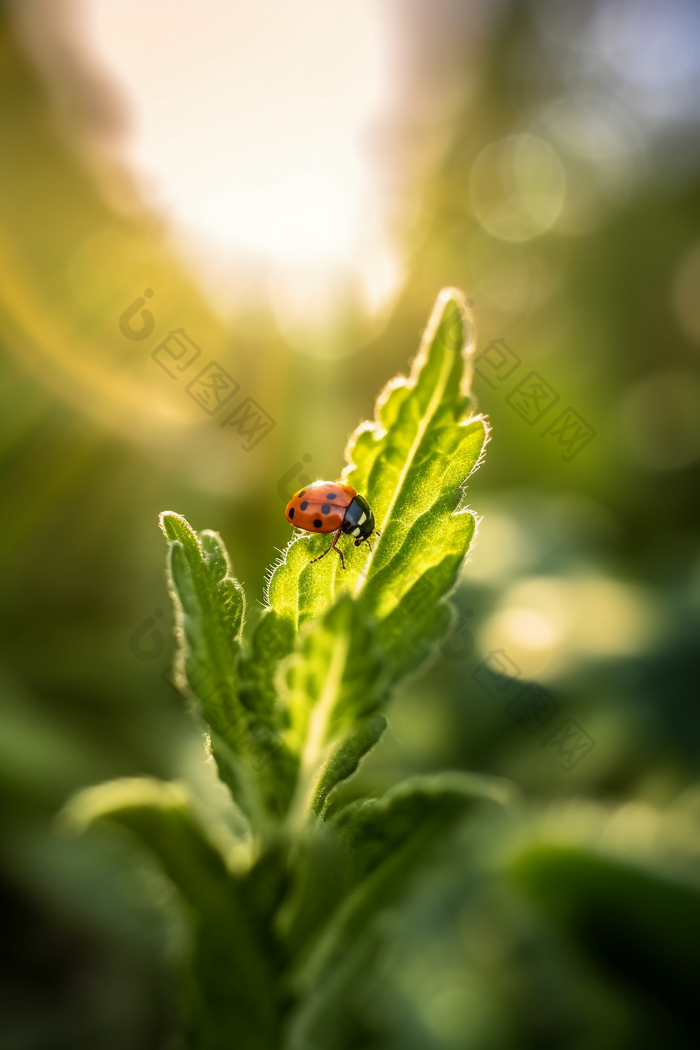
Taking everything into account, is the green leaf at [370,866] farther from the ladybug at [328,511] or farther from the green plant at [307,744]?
the ladybug at [328,511]

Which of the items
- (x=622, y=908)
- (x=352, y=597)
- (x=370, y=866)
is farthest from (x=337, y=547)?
(x=622, y=908)

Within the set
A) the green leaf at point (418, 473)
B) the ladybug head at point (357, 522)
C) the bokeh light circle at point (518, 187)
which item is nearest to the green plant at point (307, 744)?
the green leaf at point (418, 473)

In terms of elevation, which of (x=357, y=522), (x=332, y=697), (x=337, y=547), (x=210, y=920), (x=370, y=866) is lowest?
(x=210, y=920)

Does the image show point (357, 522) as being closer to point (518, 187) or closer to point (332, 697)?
point (332, 697)

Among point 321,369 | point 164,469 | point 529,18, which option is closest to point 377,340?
point 321,369

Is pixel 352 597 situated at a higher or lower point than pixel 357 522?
lower

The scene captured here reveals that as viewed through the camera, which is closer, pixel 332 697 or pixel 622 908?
pixel 332 697

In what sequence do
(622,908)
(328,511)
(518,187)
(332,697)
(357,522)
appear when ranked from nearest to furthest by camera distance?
(332,697)
(357,522)
(328,511)
(622,908)
(518,187)

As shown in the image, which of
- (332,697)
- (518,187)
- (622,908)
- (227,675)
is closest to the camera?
(332,697)

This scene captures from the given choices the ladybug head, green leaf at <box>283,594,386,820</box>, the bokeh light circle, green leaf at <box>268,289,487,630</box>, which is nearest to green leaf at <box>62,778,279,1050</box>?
green leaf at <box>283,594,386,820</box>
